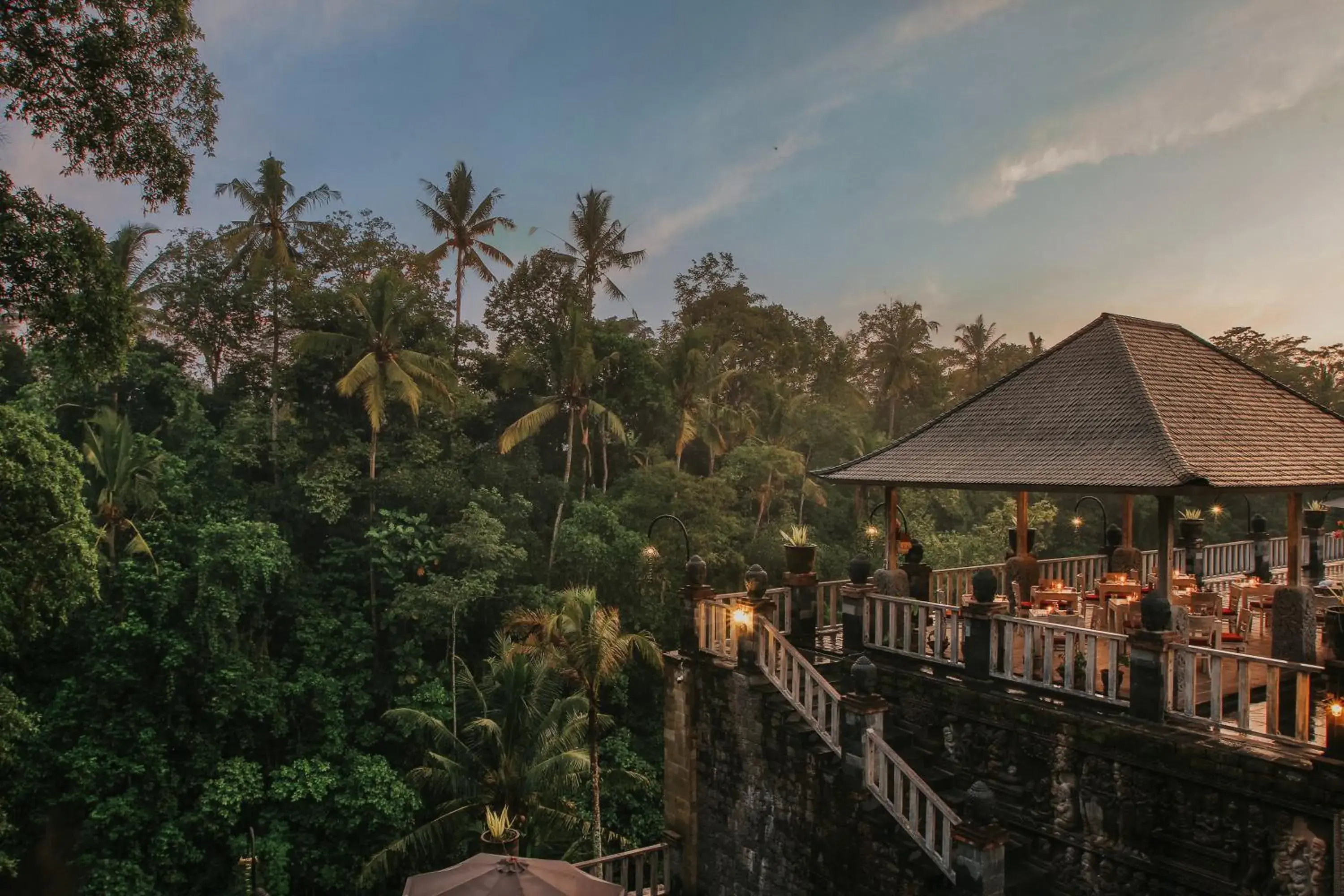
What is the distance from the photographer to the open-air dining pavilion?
20.7 feet

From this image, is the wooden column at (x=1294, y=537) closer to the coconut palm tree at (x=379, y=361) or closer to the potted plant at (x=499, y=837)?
the potted plant at (x=499, y=837)

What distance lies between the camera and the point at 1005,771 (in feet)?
22.2

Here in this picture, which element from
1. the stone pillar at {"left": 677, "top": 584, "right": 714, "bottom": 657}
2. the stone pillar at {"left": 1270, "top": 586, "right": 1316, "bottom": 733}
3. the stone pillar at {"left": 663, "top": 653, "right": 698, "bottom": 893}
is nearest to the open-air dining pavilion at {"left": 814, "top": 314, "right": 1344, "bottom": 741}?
the stone pillar at {"left": 1270, "top": 586, "right": 1316, "bottom": 733}

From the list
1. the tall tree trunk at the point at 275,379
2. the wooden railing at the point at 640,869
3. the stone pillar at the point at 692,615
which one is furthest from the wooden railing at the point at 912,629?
the tall tree trunk at the point at 275,379

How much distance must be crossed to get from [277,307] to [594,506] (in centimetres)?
1095

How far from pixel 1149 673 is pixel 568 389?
1982 centimetres

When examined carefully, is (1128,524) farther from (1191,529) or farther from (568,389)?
(568,389)

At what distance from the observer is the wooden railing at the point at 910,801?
6.07 metres

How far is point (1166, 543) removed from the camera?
6.65 m

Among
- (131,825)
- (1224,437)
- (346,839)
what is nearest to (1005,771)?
(1224,437)

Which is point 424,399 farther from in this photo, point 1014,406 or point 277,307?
point 1014,406

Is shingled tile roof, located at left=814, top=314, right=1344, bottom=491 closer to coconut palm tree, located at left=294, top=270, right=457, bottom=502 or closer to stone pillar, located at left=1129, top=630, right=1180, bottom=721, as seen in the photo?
stone pillar, located at left=1129, top=630, right=1180, bottom=721

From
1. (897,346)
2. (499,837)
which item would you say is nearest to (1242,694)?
(499,837)

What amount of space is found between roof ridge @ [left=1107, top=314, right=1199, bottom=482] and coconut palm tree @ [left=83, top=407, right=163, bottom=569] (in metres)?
19.0
